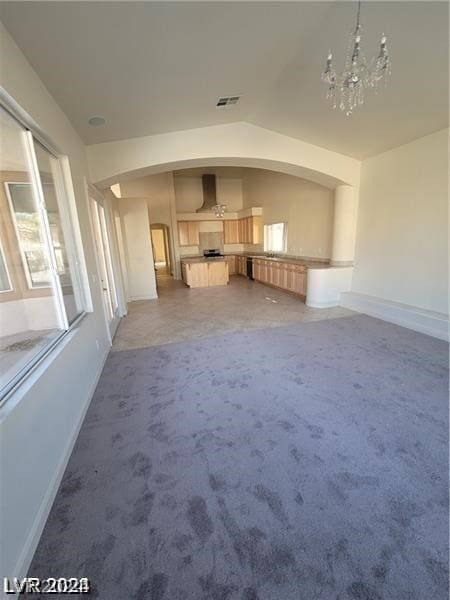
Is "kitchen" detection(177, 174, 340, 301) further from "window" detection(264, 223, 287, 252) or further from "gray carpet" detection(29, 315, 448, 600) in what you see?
"gray carpet" detection(29, 315, 448, 600)

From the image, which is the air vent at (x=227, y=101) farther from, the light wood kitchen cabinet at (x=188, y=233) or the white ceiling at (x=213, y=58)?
the light wood kitchen cabinet at (x=188, y=233)

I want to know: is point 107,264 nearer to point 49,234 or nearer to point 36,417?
point 49,234

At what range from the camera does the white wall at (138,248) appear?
263 inches

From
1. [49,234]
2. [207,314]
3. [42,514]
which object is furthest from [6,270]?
[207,314]

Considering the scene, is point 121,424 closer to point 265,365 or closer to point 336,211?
point 265,365

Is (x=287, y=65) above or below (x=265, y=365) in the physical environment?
above

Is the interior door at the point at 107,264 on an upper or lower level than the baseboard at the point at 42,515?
upper

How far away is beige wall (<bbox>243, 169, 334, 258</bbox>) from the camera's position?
627 cm

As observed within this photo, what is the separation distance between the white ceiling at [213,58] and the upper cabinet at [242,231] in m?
5.60

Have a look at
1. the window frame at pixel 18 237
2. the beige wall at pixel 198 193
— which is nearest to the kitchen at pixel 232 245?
the beige wall at pixel 198 193

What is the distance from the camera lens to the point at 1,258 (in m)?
1.85

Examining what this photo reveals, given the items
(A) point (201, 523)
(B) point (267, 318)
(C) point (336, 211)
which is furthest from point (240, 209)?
(A) point (201, 523)

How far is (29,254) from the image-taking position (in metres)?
2.24

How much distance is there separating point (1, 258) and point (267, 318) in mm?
4057
